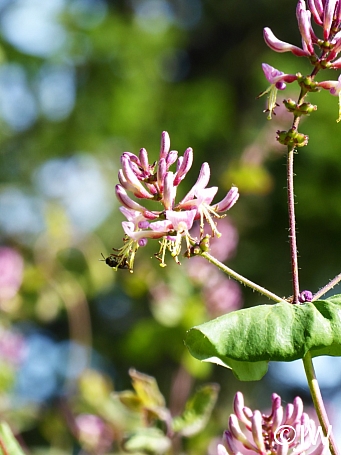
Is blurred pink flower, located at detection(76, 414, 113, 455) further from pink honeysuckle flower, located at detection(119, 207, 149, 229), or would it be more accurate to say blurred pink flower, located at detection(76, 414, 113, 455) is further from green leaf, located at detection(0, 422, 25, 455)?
pink honeysuckle flower, located at detection(119, 207, 149, 229)

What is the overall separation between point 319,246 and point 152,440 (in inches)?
Answer: 136

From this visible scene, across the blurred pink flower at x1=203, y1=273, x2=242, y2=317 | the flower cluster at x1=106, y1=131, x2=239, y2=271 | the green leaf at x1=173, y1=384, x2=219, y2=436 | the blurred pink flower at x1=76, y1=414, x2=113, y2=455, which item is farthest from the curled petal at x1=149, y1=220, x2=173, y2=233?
the blurred pink flower at x1=203, y1=273, x2=242, y2=317

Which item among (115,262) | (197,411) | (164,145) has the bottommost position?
(197,411)

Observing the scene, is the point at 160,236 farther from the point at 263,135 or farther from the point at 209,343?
the point at 263,135

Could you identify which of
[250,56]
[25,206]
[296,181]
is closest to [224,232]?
[296,181]

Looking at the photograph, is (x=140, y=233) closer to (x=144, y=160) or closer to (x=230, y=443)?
(x=144, y=160)

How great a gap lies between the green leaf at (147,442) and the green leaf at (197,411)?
3cm

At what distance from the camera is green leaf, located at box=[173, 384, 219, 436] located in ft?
3.46

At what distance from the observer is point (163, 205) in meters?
0.69

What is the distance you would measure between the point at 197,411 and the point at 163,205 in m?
0.48

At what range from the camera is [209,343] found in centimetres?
60

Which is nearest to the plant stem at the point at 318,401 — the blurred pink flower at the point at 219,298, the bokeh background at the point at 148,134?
the blurred pink flower at the point at 219,298

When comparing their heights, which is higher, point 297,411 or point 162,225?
point 162,225

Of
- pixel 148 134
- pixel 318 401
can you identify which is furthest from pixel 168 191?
pixel 148 134
